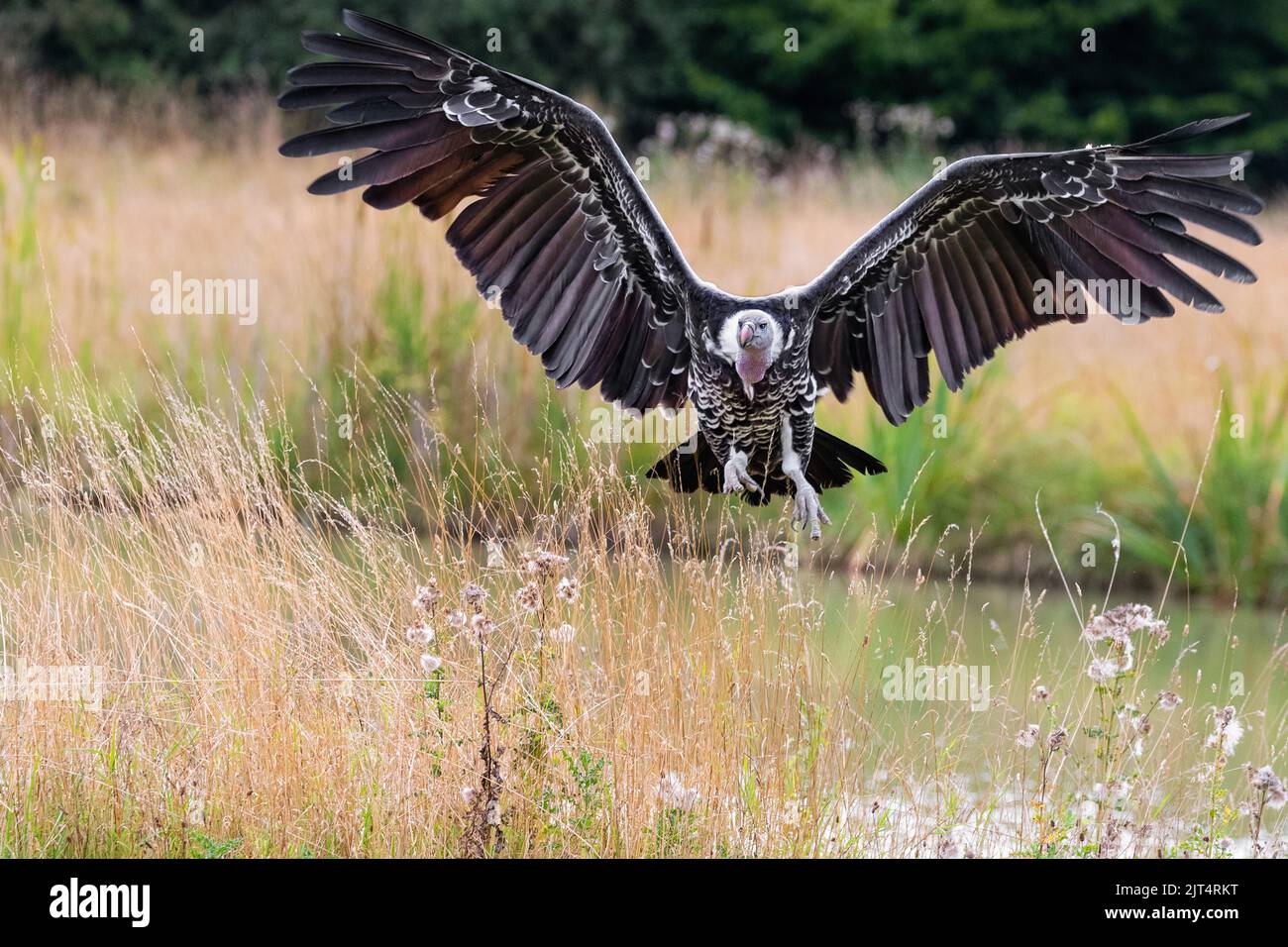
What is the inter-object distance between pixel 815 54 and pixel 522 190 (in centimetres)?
1940

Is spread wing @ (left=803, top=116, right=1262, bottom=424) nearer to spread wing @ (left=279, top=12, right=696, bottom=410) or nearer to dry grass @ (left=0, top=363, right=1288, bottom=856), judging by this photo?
spread wing @ (left=279, top=12, right=696, bottom=410)

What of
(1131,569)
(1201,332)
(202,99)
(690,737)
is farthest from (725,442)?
(202,99)

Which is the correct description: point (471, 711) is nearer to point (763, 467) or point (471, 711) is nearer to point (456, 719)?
point (456, 719)

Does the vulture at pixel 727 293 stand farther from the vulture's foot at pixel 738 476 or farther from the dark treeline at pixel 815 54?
the dark treeline at pixel 815 54

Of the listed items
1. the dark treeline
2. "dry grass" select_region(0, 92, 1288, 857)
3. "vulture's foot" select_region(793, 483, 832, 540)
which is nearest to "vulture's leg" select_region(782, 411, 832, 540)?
"vulture's foot" select_region(793, 483, 832, 540)

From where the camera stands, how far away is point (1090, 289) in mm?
5031

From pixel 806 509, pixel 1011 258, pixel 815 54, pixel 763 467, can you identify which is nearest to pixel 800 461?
pixel 763 467

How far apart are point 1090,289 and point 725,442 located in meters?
1.28

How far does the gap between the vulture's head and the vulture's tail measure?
1.71ft

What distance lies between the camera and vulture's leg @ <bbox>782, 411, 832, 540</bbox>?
17.0 feet

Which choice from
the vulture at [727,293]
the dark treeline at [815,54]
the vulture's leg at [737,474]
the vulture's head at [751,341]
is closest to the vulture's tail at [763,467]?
the vulture at [727,293]

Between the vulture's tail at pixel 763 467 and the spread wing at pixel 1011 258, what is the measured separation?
233 mm

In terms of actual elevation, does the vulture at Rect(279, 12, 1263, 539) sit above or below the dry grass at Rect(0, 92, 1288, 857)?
above

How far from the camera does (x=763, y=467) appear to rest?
5438mm
